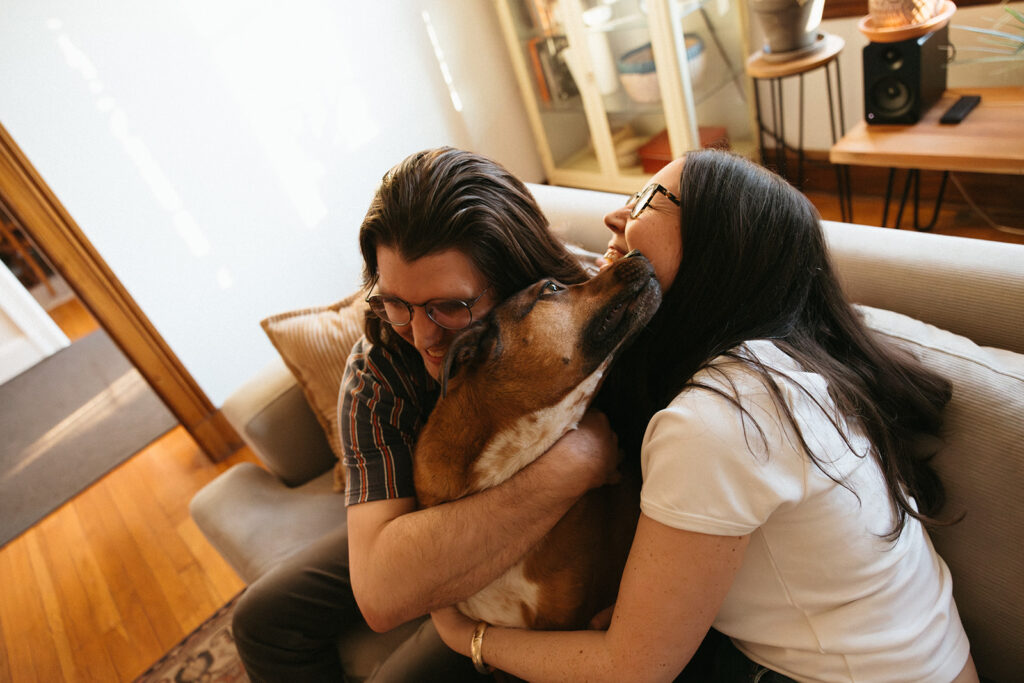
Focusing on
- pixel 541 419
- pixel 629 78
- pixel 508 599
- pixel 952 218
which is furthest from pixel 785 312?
pixel 629 78

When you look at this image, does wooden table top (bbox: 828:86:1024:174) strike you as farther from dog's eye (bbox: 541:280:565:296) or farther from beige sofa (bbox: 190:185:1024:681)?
dog's eye (bbox: 541:280:565:296)

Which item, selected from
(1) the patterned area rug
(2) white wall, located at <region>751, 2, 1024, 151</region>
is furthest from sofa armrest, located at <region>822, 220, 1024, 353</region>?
(1) the patterned area rug

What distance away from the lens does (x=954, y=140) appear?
2039 millimetres

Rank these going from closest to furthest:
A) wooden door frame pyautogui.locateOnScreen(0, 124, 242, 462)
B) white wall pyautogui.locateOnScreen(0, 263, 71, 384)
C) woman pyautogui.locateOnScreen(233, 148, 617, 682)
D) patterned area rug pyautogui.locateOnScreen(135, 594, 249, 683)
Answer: woman pyautogui.locateOnScreen(233, 148, 617, 682) < patterned area rug pyautogui.locateOnScreen(135, 594, 249, 683) < wooden door frame pyautogui.locateOnScreen(0, 124, 242, 462) < white wall pyautogui.locateOnScreen(0, 263, 71, 384)

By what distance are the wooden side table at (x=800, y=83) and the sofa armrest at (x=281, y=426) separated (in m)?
2.01

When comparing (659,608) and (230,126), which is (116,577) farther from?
(659,608)

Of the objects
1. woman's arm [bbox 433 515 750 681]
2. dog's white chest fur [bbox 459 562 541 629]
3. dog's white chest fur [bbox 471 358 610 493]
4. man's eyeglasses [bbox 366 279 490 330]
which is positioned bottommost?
dog's white chest fur [bbox 459 562 541 629]

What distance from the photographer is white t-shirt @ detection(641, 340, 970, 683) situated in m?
0.80

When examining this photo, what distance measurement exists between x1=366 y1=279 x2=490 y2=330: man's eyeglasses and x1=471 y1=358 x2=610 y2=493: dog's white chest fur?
206 mm

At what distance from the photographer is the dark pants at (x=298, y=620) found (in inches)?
57.7

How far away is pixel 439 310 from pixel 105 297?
7.11 ft

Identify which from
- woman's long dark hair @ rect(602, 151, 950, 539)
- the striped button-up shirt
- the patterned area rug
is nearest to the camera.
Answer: woman's long dark hair @ rect(602, 151, 950, 539)

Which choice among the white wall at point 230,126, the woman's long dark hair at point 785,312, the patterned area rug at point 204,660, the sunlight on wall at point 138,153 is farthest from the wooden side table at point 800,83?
the patterned area rug at point 204,660

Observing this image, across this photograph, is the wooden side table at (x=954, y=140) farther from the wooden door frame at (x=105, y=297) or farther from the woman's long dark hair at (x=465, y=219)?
the wooden door frame at (x=105, y=297)
